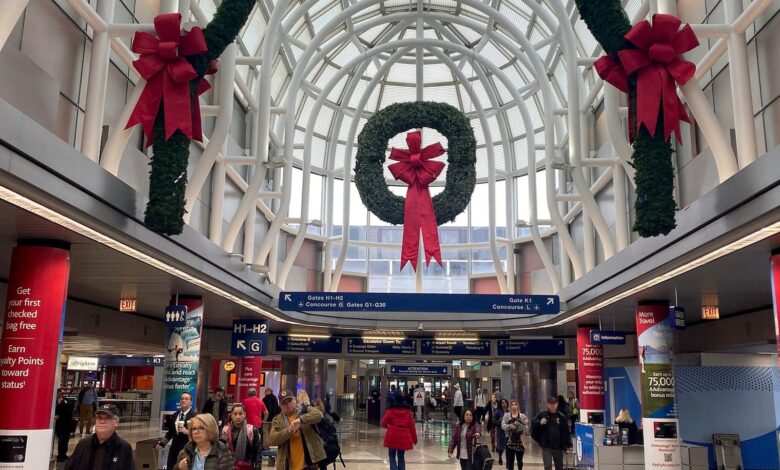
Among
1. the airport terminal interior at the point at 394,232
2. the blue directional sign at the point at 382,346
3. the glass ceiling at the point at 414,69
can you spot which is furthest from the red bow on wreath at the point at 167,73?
the blue directional sign at the point at 382,346

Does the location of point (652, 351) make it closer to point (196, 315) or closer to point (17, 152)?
point (196, 315)

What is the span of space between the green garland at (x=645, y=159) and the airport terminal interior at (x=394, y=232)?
0.12 feet

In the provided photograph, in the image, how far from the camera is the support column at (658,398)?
519 inches

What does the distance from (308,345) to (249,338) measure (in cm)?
786

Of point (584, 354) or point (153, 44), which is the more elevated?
point (153, 44)

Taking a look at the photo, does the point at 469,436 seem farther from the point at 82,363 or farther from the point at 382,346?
the point at 82,363

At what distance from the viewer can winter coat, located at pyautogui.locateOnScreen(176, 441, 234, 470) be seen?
5.81 meters

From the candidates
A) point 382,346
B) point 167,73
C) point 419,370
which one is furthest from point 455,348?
point 167,73

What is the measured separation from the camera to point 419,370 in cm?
3412

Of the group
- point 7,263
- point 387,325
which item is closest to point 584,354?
point 387,325

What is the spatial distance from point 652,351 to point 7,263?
12165 mm

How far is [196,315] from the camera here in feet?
50.8

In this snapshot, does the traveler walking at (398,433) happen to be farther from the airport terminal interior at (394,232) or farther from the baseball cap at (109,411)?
the baseball cap at (109,411)

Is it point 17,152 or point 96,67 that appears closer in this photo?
point 17,152
